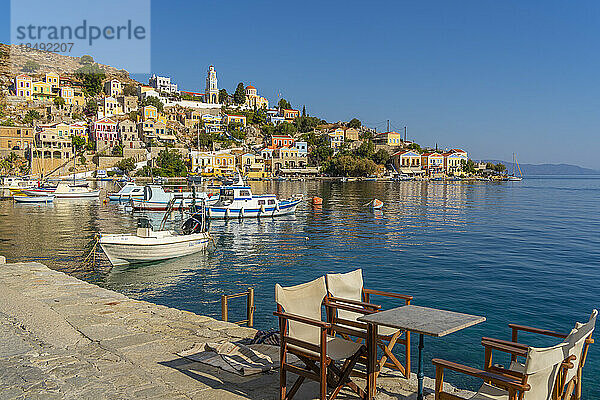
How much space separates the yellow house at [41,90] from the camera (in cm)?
11374

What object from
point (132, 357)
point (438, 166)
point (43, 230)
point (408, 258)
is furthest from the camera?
point (438, 166)

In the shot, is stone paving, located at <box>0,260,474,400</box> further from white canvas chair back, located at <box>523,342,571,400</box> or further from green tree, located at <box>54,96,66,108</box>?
green tree, located at <box>54,96,66,108</box>

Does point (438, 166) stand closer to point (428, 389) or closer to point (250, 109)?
point (250, 109)

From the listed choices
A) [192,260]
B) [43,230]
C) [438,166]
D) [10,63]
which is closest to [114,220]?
[43,230]

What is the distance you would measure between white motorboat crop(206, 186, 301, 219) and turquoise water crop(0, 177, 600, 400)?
1.30 m

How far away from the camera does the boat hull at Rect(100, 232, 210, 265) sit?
55.8ft

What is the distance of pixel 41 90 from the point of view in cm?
11506

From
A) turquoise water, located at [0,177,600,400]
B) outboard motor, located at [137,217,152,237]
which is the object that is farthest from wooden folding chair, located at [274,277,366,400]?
outboard motor, located at [137,217,152,237]

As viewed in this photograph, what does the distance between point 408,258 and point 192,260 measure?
9.11 metres

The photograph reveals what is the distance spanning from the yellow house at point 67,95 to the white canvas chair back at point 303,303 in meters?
126

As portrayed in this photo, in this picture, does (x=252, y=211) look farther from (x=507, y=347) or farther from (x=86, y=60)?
(x=86, y=60)

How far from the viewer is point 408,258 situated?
810 inches

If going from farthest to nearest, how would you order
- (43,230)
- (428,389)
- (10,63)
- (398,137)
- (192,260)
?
1. (10,63)
2. (398,137)
3. (43,230)
4. (192,260)
5. (428,389)

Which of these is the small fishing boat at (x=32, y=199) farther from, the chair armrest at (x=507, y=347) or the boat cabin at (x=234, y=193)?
the chair armrest at (x=507, y=347)
